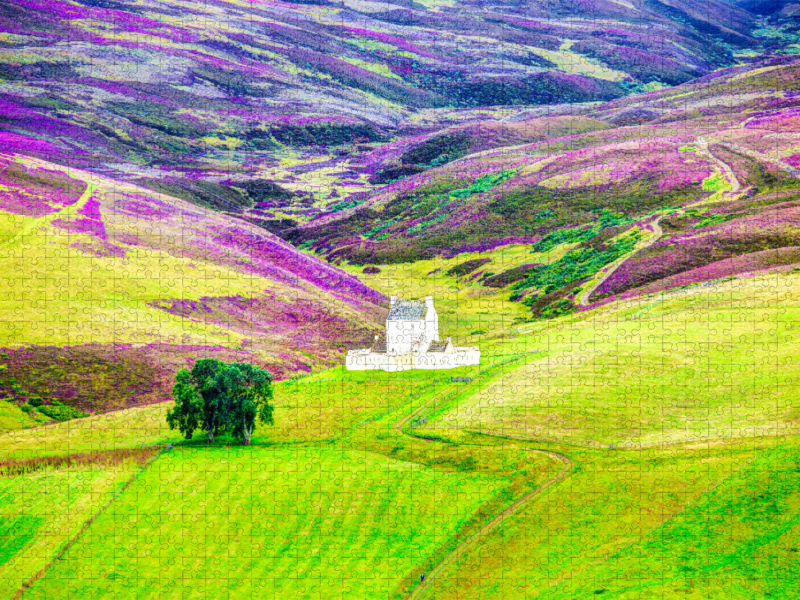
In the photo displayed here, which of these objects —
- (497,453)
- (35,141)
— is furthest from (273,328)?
(35,141)

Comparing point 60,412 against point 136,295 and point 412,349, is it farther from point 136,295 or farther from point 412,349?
point 412,349

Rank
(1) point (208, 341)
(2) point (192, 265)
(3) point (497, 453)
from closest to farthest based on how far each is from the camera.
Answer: (3) point (497, 453), (1) point (208, 341), (2) point (192, 265)

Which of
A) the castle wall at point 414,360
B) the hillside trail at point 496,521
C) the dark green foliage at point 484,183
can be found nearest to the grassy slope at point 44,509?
the hillside trail at point 496,521

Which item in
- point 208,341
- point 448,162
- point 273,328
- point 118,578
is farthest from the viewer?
point 448,162

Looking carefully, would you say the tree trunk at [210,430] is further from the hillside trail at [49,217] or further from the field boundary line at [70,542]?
the hillside trail at [49,217]

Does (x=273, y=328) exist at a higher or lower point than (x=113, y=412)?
higher

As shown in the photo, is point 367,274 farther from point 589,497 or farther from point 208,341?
point 589,497

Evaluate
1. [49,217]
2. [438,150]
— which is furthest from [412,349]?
[438,150]
